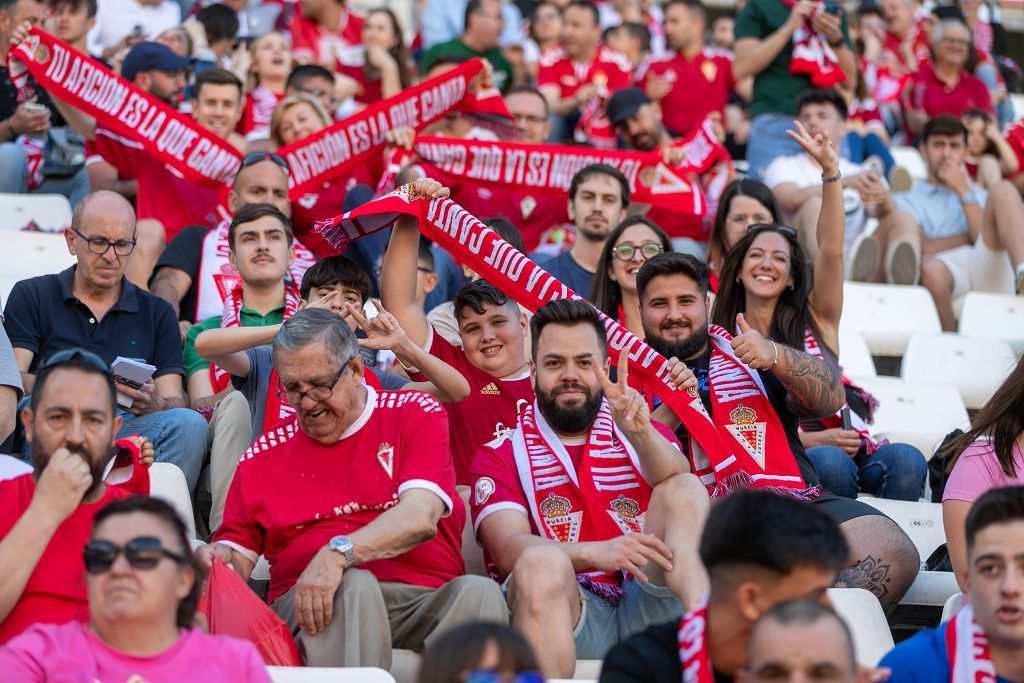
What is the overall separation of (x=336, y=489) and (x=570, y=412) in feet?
2.48

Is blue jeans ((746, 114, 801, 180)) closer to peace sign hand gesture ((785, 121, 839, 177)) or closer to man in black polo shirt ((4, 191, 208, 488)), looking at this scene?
peace sign hand gesture ((785, 121, 839, 177))

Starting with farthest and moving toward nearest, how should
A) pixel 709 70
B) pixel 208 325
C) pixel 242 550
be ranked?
pixel 709 70
pixel 208 325
pixel 242 550

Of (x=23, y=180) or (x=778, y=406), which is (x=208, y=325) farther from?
(x=23, y=180)

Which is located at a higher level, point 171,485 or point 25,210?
point 25,210

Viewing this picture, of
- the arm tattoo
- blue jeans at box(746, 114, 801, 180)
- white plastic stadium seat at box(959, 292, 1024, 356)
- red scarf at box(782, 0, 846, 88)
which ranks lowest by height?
the arm tattoo

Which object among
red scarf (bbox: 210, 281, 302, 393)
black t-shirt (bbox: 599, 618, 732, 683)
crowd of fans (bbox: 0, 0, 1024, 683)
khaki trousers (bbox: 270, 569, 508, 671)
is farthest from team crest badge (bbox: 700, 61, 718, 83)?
black t-shirt (bbox: 599, 618, 732, 683)

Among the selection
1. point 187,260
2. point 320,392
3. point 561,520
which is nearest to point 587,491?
point 561,520

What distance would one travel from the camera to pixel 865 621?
12.8ft

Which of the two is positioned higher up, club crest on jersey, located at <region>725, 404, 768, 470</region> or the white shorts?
the white shorts

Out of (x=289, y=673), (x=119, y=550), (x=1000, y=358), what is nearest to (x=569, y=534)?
(x=289, y=673)

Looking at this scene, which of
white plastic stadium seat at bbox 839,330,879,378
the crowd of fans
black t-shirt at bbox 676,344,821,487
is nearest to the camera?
the crowd of fans

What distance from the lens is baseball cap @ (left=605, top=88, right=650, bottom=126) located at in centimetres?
808

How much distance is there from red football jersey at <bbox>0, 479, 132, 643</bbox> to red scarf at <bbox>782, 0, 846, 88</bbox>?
244 inches

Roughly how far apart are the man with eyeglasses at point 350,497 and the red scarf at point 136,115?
3.02 meters
